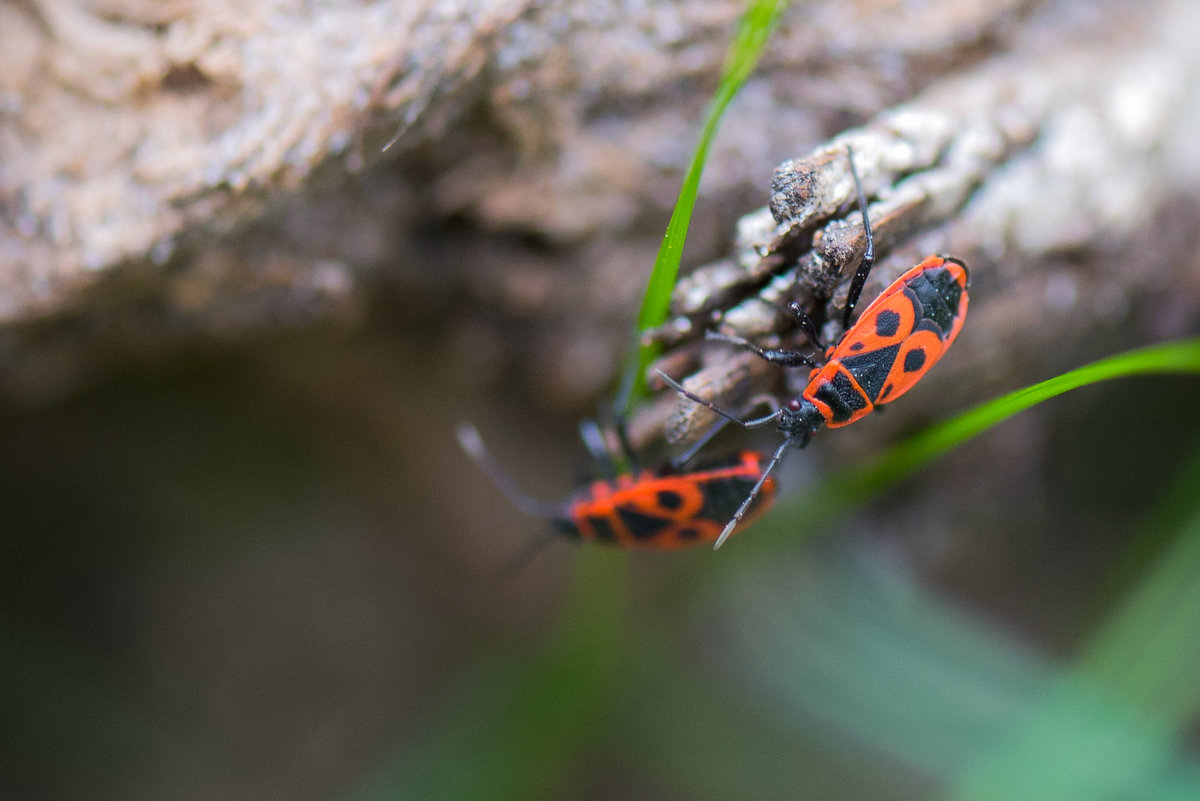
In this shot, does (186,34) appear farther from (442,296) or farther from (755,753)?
(755,753)

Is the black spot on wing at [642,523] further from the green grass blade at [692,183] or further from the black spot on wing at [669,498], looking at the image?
the green grass blade at [692,183]

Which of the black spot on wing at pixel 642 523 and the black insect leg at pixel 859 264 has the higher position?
the black insect leg at pixel 859 264

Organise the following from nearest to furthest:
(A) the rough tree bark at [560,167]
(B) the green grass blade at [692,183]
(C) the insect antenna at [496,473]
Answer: (B) the green grass blade at [692,183]
(A) the rough tree bark at [560,167]
(C) the insect antenna at [496,473]

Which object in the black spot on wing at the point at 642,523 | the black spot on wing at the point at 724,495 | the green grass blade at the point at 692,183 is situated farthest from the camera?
the black spot on wing at the point at 642,523

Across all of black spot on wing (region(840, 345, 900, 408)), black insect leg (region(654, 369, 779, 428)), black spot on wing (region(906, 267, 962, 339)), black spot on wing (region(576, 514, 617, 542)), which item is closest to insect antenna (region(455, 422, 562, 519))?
black spot on wing (region(576, 514, 617, 542))

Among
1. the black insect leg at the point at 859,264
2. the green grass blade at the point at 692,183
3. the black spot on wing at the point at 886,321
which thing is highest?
the green grass blade at the point at 692,183

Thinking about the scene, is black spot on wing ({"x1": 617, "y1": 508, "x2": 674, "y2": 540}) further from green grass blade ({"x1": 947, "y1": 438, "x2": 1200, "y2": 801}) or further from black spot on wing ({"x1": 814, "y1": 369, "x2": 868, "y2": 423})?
green grass blade ({"x1": 947, "y1": 438, "x2": 1200, "y2": 801})

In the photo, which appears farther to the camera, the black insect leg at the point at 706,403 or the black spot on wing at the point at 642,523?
the black spot on wing at the point at 642,523

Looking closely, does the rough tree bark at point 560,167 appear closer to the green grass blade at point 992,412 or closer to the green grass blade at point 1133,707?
the green grass blade at point 992,412

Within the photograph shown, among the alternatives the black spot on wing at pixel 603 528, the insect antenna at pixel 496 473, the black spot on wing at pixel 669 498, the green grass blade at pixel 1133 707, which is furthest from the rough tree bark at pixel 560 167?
the green grass blade at pixel 1133 707
